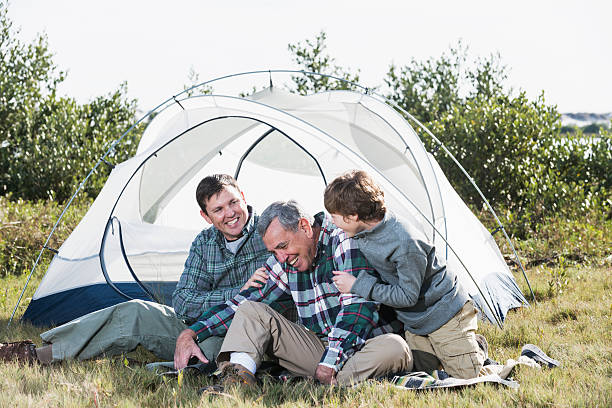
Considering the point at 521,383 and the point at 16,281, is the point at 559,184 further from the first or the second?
the point at 16,281

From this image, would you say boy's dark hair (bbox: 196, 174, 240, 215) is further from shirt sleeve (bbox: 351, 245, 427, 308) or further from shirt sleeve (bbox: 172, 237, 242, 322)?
shirt sleeve (bbox: 351, 245, 427, 308)

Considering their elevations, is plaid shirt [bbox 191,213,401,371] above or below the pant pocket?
above

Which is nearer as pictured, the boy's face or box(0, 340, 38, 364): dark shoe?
the boy's face

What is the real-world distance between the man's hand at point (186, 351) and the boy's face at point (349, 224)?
0.90 metres

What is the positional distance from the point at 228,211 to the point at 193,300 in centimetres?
56

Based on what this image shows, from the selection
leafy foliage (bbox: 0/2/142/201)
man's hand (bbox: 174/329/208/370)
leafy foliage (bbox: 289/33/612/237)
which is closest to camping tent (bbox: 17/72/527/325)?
man's hand (bbox: 174/329/208/370)

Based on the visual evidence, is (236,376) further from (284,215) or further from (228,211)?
(228,211)

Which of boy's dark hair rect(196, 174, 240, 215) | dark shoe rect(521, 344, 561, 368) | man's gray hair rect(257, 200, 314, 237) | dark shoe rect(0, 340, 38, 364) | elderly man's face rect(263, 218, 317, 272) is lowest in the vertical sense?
dark shoe rect(521, 344, 561, 368)

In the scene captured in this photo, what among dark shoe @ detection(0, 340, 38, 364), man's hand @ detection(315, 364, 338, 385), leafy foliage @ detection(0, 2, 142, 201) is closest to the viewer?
man's hand @ detection(315, 364, 338, 385)

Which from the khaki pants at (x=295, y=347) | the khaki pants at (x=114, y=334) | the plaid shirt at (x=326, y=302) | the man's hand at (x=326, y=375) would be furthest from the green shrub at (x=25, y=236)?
the man's hand at (x=326, y=375)

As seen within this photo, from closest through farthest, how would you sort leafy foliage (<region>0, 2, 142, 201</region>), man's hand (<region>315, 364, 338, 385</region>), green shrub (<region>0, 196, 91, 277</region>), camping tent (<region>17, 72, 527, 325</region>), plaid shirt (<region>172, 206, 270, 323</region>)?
man's hand (<region>315, 364, 338, 385</region>) → plaid shirt (<region>172, 206, 270, 323</region>) → camping tent (<region>17, 72, 527, 325</region>) → green shrub (<region>0, 196, 91, 277</region>) → leafy foliage (<region>0, 2, 142, 201</region>)

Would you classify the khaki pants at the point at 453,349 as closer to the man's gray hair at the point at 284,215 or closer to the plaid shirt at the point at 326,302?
the plaid shirt at the point at 326,302

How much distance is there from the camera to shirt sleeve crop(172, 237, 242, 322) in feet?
11.2

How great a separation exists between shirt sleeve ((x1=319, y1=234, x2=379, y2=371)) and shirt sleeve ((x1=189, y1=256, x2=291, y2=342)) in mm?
357
